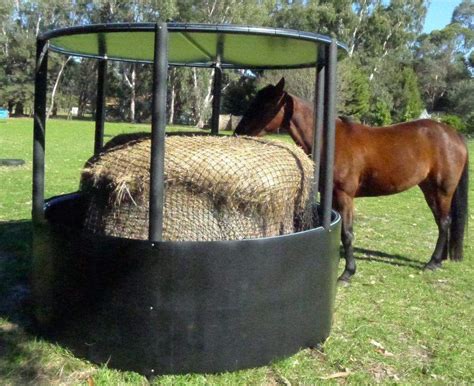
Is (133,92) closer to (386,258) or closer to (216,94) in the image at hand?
(386,258)

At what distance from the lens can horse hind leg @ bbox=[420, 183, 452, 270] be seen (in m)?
6.79

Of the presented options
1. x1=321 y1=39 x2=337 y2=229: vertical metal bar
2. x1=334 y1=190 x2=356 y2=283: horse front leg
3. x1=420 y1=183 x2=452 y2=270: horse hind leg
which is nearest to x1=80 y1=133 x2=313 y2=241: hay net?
x1=321 y1=39 x2=337 y2=229: vertical metal bar

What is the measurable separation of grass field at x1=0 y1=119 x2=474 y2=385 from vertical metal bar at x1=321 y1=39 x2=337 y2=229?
39.7 inches

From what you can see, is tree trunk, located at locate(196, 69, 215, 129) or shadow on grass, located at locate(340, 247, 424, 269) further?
tree trunk, located at locate(196, 69, 215, 129)

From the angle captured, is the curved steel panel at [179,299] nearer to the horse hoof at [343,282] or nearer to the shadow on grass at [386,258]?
the horse hoof at [343,282]

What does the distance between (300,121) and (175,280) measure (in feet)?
9.62

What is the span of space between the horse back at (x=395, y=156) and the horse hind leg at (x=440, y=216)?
15cm

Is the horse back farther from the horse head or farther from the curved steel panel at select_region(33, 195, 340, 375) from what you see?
the curved steel panel at select_region(33, 195, 340, 375)

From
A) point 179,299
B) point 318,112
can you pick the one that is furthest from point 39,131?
point 318,112

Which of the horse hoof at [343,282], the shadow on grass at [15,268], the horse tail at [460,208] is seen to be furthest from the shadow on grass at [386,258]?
the shadow on grass at [15,268]

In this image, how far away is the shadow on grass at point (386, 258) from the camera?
6918 mm

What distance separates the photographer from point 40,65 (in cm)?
404

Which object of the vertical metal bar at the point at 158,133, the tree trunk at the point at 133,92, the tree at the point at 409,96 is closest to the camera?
the vertical metal bar at the point at 158,133

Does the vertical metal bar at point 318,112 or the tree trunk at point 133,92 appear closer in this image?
the vertical metal bar at point 318,112
